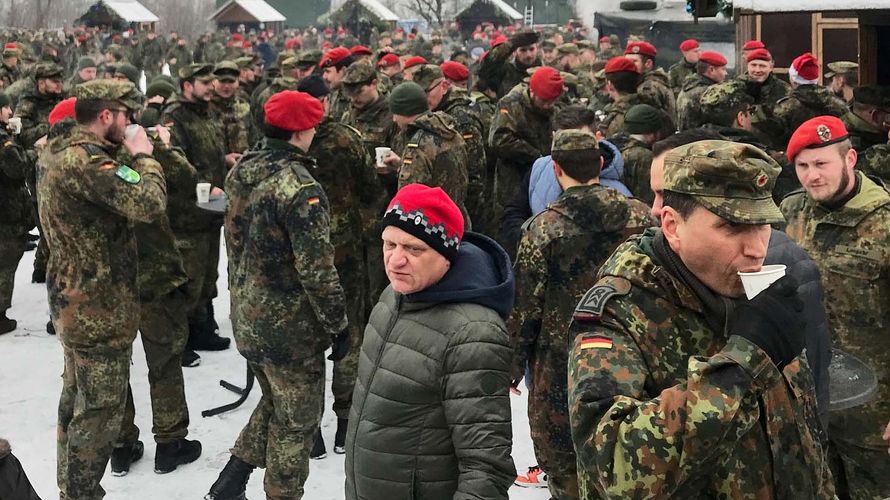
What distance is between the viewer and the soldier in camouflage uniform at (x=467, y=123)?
26.3 ft

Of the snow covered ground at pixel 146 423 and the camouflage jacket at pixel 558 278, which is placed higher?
the camouflage jacket at pixel 558 278

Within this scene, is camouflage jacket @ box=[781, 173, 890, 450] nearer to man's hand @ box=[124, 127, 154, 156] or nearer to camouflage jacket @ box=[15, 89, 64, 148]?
man's hand @ box=[124, 127, 154, 156]

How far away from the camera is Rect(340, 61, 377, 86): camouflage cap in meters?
7.77

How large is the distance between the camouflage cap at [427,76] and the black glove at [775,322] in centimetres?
628

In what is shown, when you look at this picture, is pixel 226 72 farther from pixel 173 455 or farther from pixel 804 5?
pixel 804 5

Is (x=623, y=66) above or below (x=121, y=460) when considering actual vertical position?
above

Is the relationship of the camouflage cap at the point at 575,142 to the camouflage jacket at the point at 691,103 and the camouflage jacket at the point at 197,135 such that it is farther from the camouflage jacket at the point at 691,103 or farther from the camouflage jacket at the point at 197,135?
the camouflage jacket at the point at 691,103

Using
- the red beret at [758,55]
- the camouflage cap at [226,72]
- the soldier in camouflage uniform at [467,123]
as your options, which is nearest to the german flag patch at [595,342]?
the soldier in camouflage uniform at [467,123]

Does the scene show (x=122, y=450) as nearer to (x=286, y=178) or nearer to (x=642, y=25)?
(x=286, y=178)

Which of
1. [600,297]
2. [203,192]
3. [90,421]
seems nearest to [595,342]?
[600,297]

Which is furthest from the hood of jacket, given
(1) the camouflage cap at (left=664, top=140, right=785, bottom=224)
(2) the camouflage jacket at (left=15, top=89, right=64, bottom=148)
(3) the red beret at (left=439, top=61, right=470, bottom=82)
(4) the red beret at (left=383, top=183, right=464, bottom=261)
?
(2) the camouflage jacket at (left=15, top=89, right=64, bottom=148)

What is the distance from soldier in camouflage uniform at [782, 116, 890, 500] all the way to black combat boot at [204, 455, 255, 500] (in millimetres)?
2924

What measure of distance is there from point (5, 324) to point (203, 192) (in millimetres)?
3137

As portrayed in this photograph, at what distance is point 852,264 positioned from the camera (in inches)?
173
